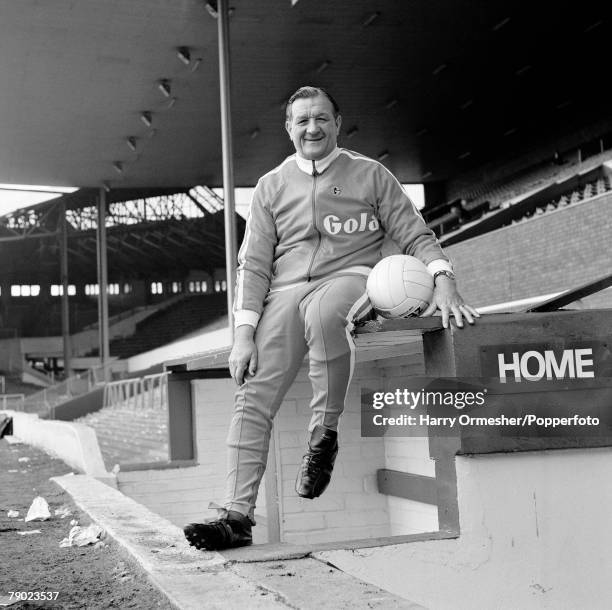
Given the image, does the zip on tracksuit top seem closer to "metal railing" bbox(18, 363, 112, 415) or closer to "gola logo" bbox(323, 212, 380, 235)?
"gola logo" bbox(323, 212, 380, 235)

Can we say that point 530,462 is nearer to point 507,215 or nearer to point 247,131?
point 507,215

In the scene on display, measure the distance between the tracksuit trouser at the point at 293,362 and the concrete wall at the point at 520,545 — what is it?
0.62m

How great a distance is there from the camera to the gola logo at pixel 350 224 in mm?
3760

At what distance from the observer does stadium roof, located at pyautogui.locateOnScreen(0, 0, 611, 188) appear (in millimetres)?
15586

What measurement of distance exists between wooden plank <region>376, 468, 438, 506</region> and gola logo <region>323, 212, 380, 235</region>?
14.4 ft

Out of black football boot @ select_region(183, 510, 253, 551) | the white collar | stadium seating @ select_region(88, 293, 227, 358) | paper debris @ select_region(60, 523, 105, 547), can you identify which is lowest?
paper debris @ select_region(60, 523, 105, 547)

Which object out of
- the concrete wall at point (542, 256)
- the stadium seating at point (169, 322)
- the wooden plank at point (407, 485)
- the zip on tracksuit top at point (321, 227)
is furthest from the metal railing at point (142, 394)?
the stadium seating at point (169, 322)

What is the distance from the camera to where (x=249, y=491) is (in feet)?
11.9

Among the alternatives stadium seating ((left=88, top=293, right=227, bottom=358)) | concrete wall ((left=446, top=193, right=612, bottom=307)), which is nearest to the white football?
concrete wall ((left=446, top=193, right=612, bottom=307))

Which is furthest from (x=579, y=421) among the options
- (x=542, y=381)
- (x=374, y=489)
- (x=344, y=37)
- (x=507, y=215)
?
(x=507, y=215)

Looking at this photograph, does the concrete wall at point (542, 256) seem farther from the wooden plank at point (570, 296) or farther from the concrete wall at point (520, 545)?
the concrete wall at point (520, 545)

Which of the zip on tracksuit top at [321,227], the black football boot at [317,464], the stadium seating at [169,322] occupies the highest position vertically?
the stadium seating at [169,322]

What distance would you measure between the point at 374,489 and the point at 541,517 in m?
5.63

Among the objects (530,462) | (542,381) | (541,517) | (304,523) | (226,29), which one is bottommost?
(304,523)
